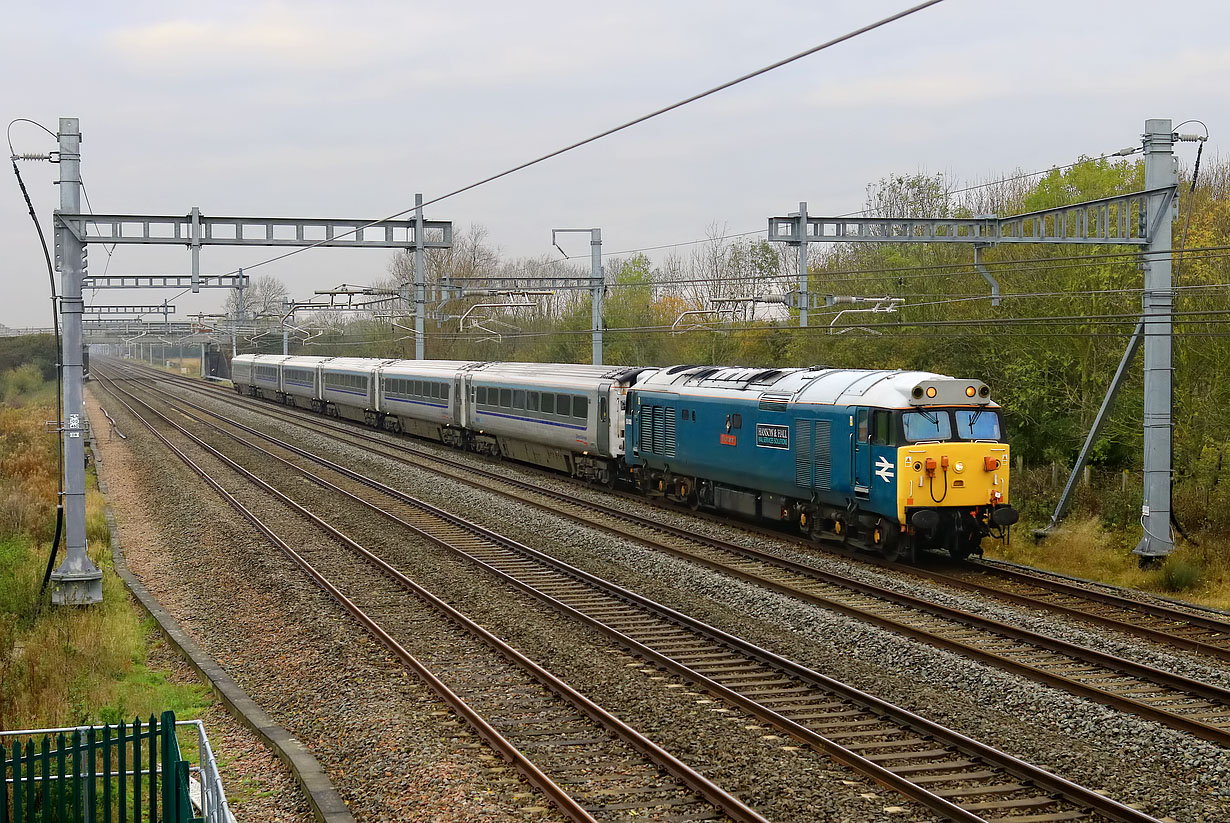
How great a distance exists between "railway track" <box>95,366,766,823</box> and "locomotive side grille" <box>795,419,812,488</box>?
6.77 meters

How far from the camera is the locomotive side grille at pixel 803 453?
19469 millimetres

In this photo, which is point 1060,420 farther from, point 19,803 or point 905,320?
point 19,803

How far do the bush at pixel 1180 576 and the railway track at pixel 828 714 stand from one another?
317 inches

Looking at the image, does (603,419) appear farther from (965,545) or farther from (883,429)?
(965,545)

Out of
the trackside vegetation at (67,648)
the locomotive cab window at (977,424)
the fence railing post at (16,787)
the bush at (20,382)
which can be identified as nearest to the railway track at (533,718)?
the trackside vegetation at (67,648)

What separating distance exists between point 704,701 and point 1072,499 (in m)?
16.5

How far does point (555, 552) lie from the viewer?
19.8m

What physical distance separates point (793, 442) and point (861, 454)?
194 cm

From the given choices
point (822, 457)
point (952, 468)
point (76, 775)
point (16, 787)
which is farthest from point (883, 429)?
point (16, 787)

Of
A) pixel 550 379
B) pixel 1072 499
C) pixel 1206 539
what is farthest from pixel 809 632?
pixel 550 379

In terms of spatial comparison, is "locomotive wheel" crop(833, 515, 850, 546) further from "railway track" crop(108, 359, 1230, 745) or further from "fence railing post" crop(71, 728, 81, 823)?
"fence railing post" crop(71, 728, 81, 823)

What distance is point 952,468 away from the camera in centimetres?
1773

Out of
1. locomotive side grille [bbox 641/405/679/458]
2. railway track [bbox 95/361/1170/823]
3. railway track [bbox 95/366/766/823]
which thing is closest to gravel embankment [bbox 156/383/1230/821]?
railway track [bbox 95/361/1170/823]

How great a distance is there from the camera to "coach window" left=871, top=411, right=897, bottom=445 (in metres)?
17.7
